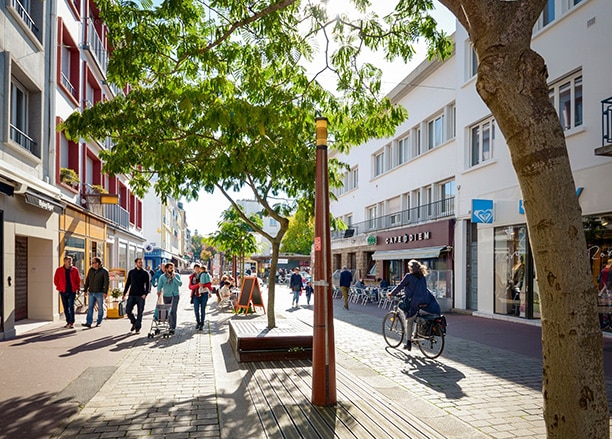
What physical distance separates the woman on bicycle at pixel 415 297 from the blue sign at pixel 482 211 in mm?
7763

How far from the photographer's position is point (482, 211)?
→ 16781mm

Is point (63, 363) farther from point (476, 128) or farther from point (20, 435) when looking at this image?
point (476, 128)

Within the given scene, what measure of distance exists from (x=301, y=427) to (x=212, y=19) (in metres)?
6.76

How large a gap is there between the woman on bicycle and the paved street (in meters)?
0.66

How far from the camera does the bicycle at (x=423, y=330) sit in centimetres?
934

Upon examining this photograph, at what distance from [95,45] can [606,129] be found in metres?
18.9

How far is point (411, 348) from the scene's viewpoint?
9.99 m

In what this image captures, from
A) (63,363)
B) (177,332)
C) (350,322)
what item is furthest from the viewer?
(350,322)

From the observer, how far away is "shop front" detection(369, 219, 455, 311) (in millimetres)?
20156

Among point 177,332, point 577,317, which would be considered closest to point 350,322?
point 177,332

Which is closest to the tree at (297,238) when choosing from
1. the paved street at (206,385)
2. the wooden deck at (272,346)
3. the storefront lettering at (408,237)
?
the storefront lettering at (408,237)

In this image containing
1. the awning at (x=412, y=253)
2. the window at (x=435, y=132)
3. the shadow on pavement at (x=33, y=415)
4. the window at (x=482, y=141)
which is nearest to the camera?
the shadow on pavement at (x=33, y=415)

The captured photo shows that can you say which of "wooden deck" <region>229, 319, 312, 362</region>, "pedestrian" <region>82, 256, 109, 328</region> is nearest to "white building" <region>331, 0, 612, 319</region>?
"wooden deck" <region>229, 319, 312, 362</region>

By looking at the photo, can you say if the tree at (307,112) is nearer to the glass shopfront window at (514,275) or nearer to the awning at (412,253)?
the glass shopfront window at (514,275)
